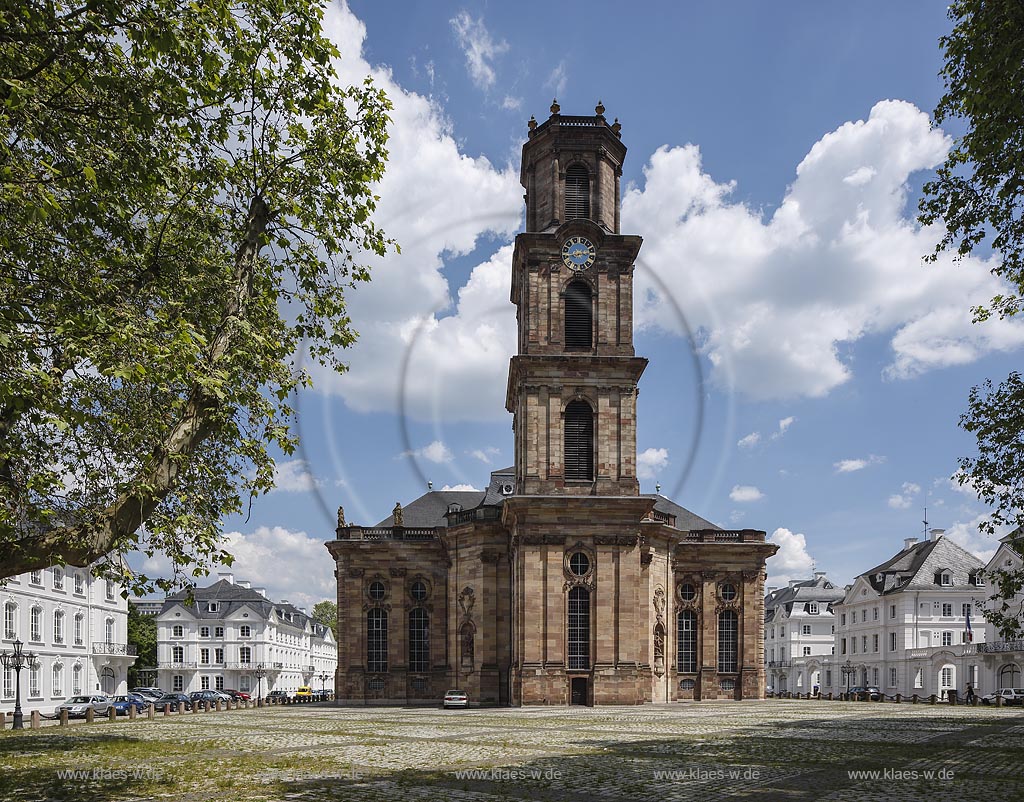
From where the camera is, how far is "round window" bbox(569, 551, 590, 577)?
1946 inches

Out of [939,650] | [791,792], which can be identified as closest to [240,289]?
[791,792]

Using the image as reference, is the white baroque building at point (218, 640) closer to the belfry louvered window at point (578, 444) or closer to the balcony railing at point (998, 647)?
the belfry louvered window at point (578, 444)

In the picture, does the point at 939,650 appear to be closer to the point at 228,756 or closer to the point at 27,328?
the point at 228,756

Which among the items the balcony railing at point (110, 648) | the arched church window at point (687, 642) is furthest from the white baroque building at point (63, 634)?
the arched church window at point (687, 642)

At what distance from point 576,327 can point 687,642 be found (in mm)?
23365

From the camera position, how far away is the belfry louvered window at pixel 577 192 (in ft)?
175

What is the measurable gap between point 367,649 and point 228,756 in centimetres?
3928

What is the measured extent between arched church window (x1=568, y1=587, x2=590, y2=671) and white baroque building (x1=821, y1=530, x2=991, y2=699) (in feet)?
125

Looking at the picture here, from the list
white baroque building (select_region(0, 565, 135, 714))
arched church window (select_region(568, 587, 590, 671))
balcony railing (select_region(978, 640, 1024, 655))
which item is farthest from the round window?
balcony railing (select_region(978, 640, 1024, 655))

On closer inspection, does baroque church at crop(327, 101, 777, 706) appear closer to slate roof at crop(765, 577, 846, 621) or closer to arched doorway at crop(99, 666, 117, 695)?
arched doorway at crop(99, 666, 117, 695)

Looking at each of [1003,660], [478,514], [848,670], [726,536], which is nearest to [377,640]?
[478,514]

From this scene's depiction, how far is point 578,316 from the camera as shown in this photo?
5169 cm

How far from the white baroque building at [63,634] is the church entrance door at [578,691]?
29114 mm

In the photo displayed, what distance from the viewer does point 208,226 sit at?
58.0 feet
